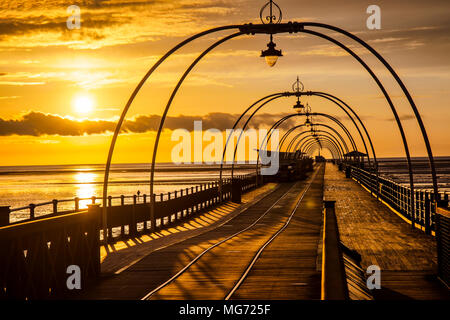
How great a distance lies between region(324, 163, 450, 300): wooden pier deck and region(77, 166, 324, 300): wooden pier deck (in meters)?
1.28

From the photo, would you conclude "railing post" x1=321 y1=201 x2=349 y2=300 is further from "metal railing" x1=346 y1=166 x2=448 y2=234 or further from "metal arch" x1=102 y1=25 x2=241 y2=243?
"metal arch" x1=102 y1=25 x2=241 y2=243

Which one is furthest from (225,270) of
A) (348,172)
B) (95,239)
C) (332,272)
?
(348,172)

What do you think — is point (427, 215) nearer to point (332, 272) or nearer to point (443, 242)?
point (443, 242)

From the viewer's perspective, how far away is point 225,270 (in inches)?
524

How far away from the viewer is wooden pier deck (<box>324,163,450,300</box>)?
11.3 metres

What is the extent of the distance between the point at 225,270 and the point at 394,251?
516 centimetres

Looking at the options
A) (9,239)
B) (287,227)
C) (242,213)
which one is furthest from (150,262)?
(242,213)

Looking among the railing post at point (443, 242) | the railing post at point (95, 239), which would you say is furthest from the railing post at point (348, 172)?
the railing post at point (95, 239)

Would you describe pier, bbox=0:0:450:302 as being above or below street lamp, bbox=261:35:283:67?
below

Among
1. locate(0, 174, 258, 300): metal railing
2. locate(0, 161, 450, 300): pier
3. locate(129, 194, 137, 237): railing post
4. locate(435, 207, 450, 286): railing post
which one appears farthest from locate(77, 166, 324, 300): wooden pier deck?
locate(129, 194, 137, 237): railing post

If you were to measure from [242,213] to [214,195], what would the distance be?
576 cm
